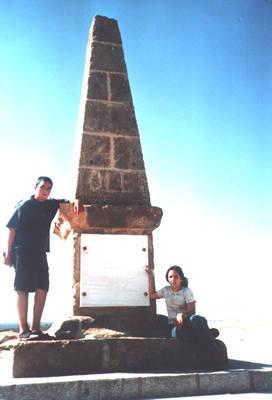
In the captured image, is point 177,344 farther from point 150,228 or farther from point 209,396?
point 150,228

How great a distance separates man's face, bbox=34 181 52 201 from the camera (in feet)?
13.8

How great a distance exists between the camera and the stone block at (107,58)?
18.0 feet

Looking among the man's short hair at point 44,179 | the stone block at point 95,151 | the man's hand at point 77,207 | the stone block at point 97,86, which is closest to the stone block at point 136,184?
the stone block at point 95,151

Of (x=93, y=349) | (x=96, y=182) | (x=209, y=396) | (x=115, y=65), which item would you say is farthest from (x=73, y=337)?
(x=115, y=65)

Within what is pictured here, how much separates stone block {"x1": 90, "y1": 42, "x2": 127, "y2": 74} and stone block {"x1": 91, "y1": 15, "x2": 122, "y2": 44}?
0.42ft

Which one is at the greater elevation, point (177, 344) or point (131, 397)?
point (177, 344)

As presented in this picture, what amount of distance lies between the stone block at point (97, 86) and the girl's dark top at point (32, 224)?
1.85m

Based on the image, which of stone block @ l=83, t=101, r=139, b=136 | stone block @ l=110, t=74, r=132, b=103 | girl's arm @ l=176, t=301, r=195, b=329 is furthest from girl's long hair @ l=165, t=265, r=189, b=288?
stone block @ l=110, t=74, r=132, b=103

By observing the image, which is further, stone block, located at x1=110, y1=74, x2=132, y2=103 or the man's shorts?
stone block, located at x1=110, y1=74, x2=132, y2=103

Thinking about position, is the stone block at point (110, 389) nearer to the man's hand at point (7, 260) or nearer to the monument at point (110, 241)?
the monument at point (110, 241)

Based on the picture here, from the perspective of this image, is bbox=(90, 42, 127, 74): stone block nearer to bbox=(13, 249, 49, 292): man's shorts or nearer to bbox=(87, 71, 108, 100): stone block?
bbox=(87, 71, 108, 100): stone block

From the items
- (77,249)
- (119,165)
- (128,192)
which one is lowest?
(77,249)

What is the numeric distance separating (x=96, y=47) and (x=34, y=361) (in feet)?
→ 14.2

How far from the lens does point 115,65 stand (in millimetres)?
5598
